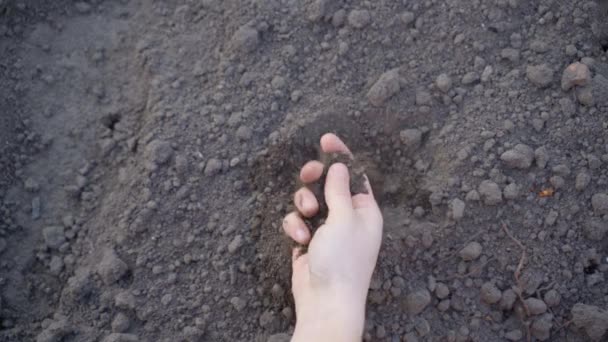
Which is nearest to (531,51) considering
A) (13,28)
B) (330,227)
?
(330,227)

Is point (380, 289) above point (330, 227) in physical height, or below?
below

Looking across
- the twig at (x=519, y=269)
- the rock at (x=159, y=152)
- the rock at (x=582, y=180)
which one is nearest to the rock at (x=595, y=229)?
the rock at (x=582, y=180)

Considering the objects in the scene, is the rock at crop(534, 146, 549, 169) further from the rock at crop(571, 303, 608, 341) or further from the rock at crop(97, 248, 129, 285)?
the rock at crop(97, 248, 129, 285)

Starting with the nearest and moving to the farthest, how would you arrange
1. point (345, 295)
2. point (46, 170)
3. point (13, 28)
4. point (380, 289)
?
point (345, 295) → point (380, 289) → point (46, 170) → point (13, 28)

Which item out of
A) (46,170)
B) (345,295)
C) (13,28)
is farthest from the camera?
(13,28)

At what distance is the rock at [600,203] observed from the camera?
204 cm

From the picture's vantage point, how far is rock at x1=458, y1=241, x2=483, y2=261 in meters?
2.04

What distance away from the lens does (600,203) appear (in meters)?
2.04

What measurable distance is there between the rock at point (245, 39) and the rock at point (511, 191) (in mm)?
1138

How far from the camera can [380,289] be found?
2.05m

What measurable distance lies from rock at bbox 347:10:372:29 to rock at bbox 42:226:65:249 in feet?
4.74

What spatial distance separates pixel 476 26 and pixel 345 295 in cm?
120

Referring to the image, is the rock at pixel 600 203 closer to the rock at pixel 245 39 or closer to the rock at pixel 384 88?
the rock at pixel 384 88

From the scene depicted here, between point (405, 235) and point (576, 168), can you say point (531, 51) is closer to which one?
point (576, 168)
